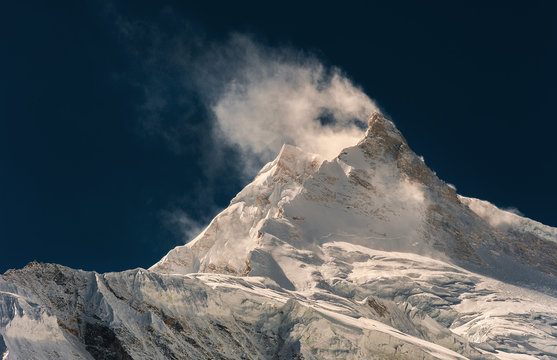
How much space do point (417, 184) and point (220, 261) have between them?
55.8 m

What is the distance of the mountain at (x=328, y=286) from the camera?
74.4m

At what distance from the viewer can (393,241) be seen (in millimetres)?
161000

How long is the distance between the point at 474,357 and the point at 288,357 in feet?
113

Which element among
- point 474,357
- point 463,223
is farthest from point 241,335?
point 463,223

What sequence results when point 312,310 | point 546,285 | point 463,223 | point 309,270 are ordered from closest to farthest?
point 312,310, point 309,270, point 546,285, point 463,223

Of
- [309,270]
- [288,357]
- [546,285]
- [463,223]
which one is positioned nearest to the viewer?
[288,357]

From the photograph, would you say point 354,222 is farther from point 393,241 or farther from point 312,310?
point 312,310

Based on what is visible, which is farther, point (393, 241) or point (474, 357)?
point (393, 241)

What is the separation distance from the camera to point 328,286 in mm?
131375

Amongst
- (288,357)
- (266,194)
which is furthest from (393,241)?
(288,357)

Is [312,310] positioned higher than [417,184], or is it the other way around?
[417,184]

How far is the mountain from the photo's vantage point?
74.4 meters

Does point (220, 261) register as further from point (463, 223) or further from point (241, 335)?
point (241, 335)

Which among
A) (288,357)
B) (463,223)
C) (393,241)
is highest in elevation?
(463,223)
